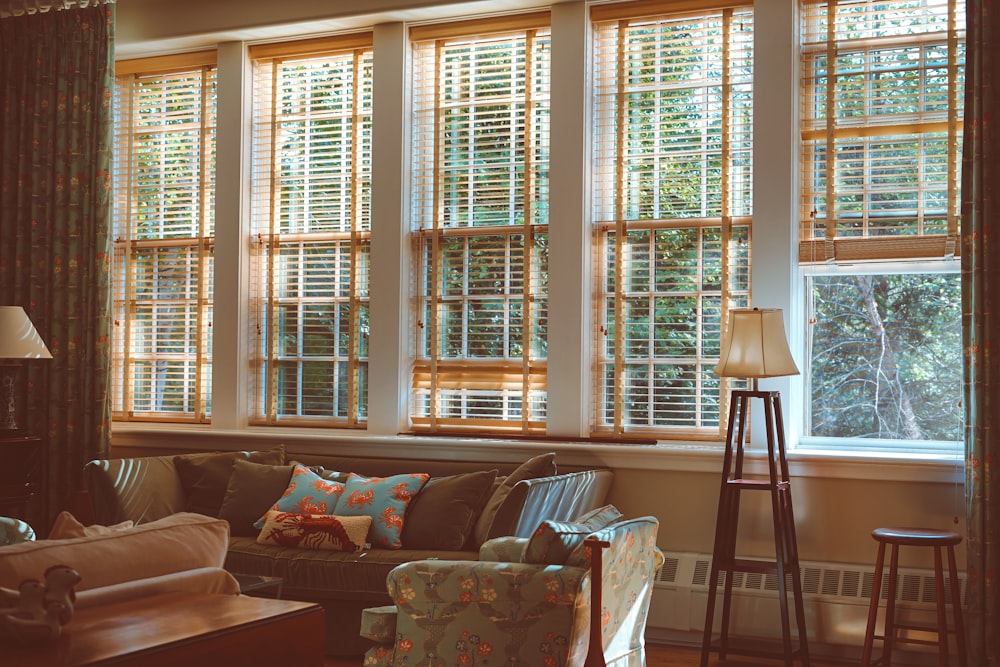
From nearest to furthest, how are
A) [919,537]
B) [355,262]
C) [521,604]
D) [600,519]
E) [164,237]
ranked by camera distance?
[521,604] < [600,519] < [919,537] < [355,262] < [164,237]

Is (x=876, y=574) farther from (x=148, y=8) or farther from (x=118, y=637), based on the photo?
(x=148, y=8)

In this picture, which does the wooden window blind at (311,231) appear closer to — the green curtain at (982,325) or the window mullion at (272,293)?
the window mullion at (272,293)

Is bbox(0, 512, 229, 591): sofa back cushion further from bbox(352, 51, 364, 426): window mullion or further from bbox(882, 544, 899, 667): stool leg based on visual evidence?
bbox(352, 51, 364, 426): window mullion

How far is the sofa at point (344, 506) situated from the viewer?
4.86 m

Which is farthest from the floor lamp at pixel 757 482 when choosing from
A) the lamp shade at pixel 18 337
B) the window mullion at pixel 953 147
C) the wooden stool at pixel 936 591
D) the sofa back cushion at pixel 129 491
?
the lamp shade at pixel 18 337

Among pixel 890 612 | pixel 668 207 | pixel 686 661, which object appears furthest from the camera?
pixel 668 207

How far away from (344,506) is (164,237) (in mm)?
2644

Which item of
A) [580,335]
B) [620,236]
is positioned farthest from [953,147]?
[580,335]

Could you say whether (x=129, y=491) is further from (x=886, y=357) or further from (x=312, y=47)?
(x=886, y=357)

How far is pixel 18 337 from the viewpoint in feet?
19.0

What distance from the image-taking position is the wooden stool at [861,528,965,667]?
4.44 meters

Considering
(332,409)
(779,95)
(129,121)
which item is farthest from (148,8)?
(779,95)

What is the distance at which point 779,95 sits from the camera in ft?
17.5

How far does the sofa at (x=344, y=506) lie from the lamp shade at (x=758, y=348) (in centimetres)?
94
